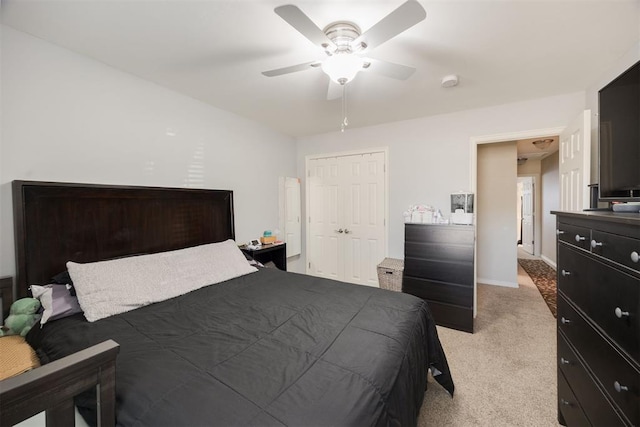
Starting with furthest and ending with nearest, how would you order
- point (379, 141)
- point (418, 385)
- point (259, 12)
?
point (379, 141)
point (259, 12)
point (418, 385)

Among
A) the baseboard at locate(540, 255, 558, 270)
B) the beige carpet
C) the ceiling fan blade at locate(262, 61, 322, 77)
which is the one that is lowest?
the beige carpet

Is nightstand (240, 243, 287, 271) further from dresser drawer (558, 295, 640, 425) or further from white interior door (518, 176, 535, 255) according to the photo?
white interior door (518, 176, 535, 255)

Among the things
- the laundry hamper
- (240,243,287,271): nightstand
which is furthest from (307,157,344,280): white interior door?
the laundry hamper

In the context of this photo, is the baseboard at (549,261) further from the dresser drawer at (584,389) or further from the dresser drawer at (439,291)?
the dresser drawer at (584,389)

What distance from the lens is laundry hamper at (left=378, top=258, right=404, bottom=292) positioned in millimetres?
3160

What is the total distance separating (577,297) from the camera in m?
1.30

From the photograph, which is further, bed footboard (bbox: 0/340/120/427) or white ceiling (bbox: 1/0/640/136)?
white ceiling (bbox: 1/0/640/136)

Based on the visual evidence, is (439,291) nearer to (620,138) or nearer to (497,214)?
(620,138)

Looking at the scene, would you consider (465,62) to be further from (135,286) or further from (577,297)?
(135,286)

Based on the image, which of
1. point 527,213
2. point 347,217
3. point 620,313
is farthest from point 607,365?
point 527,213

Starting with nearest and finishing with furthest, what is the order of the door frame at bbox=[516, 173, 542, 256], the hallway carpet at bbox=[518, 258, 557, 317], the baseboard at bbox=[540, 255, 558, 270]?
the hallway carpet at bbox=[518, 258, 557, 317] → the baseboard at bbox=[540, 255, 558, 270] → the door frame at bbox=[516, 173, 542, 256]

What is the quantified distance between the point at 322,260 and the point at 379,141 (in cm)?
209

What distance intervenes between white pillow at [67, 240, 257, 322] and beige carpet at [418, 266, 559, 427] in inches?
74.9

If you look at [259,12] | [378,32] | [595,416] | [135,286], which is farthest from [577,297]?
[135,286]
